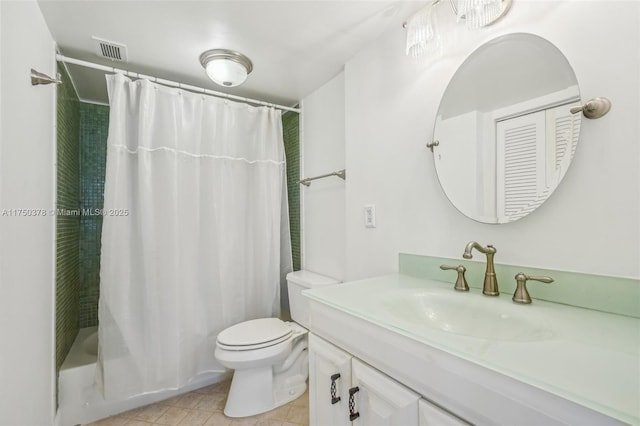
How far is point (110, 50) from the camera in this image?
1578 millimetres

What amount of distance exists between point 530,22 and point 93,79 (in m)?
2.39

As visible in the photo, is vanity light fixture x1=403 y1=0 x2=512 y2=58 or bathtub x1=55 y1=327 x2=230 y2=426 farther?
bathtub x1=55 y1=327 x2=230 y2=426

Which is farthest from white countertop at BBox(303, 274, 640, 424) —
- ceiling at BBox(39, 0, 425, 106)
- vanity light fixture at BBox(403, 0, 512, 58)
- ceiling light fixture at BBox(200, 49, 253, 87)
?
ceiling light fixture at BBox(200, 49, 253, 87)

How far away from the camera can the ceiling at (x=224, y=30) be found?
1.25 metres

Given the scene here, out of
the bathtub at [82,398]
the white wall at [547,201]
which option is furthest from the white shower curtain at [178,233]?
the white wall at [547,201]

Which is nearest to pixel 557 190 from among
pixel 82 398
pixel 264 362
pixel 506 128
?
pixel 506 128

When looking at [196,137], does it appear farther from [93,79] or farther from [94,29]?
[93,79]

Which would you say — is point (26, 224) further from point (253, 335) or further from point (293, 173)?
point (293, 173)

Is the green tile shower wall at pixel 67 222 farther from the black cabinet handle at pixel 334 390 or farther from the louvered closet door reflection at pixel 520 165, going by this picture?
the louvered closet door reflection at pixel 520 165

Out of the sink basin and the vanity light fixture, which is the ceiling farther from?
the sink basin

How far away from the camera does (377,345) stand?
2.41 ft

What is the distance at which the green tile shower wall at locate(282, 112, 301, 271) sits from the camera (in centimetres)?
234

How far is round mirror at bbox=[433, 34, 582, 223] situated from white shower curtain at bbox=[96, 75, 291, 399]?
4.41ft

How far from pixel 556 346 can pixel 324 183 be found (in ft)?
5.30
